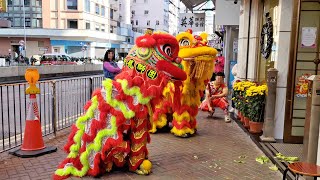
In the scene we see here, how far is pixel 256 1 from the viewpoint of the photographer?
342 inches

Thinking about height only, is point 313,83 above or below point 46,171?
above

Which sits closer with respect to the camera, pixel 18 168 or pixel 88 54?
pixel 18 168

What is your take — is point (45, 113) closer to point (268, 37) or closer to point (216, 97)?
point (216, 97)

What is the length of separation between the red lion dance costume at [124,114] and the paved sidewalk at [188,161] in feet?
1.21

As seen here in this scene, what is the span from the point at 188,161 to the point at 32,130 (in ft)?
9.14

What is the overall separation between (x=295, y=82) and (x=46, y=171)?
4825mm

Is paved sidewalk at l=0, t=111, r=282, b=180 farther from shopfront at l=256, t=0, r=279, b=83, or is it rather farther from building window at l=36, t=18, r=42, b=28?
building window at l=36, t=18, r=42, b=28

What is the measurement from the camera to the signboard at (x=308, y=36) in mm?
6527

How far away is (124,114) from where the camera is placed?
15.5ft

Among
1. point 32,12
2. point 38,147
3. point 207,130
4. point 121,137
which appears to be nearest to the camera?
point 121,137

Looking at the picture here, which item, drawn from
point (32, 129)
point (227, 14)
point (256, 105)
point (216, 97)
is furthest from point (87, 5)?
point (32, 129)

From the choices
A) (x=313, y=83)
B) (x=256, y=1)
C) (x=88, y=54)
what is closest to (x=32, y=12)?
(x=88, y=54)

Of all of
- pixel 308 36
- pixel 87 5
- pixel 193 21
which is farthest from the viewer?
pixel 87 5

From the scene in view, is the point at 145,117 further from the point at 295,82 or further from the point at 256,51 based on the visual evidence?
the point at 256,51
